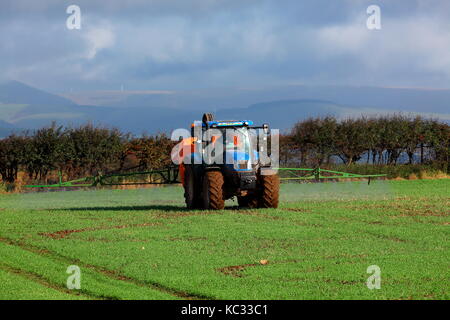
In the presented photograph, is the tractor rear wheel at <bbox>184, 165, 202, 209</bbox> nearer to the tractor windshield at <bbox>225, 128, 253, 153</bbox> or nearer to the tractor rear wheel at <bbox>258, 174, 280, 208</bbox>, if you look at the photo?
the tractor windshield at <bbox>225, 128, 253, 153</bbox>

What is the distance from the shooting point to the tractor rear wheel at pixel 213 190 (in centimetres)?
2293

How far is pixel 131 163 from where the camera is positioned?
40469mm

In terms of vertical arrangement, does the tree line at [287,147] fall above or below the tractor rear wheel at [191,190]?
above

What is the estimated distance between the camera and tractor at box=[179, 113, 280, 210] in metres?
23.0

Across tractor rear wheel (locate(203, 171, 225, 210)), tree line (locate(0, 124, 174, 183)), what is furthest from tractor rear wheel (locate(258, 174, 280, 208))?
tree line (locate(0, 124, 174, 183))

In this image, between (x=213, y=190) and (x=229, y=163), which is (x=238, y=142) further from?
(x=213, y=190)

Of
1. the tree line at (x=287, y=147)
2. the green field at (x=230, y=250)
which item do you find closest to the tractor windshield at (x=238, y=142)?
the green field at (x=230, y=250)

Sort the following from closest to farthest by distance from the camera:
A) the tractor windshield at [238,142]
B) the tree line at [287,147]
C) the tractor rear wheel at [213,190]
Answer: the tractor rear wheel at [213,190]
the tractor windshield at [238,142]
the tree line at [287,147]

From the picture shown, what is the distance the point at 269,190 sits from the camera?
23.5 meters

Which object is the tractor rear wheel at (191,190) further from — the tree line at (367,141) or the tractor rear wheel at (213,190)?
the tree line at (367,141)

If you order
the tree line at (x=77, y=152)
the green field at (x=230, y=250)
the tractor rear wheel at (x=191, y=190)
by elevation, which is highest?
the tree line at (x=77, y=152)

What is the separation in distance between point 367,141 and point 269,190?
21.3 m

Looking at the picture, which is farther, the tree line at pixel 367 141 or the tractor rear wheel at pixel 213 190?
the tree line at pixel 367 141

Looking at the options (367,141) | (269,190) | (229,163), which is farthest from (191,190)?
(367,141)
